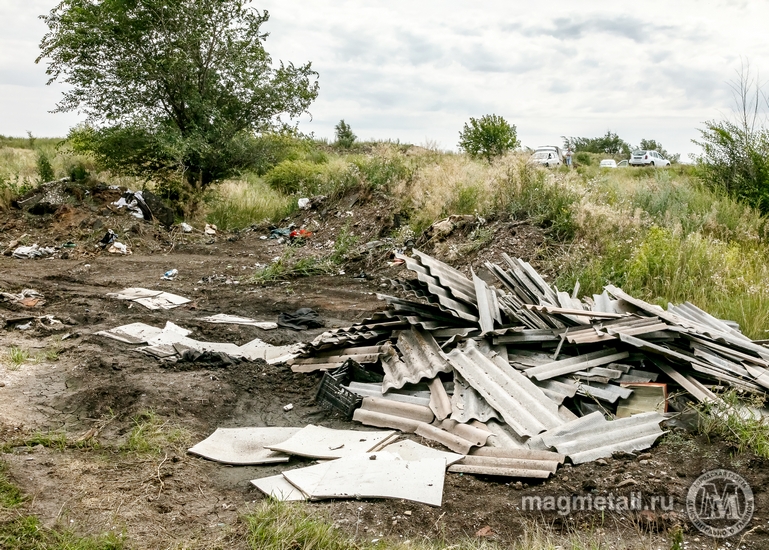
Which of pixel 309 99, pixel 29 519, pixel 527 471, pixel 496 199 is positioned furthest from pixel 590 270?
pixel 309 99

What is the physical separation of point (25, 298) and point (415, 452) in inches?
258

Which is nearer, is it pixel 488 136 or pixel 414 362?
pixel 414 362

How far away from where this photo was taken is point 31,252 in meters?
12.2

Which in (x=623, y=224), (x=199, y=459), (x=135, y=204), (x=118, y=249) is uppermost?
(x=135, y=204)

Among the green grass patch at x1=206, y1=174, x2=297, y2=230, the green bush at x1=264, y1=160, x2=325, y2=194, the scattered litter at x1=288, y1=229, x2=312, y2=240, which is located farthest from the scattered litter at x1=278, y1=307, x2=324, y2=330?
the green bush at x1=264, y1=160, x2=325, y2=194

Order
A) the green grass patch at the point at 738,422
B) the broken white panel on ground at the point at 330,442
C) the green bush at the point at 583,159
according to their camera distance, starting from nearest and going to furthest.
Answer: the green grass patch at the point at 738,422, the broken white panel on ground at the point at 330,442, the green bush at the point at 583,159

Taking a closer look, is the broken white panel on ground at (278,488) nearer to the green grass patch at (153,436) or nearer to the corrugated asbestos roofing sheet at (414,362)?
the green grass patch at (153,436)

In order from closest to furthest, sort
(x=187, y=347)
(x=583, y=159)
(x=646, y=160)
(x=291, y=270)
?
(x=187, y=347) → (x=291, y=270) → (x=646, y=160) → (x=583, y=159)

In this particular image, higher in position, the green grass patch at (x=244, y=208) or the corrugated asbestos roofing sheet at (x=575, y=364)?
the green grass patch at (x=244, y=208)

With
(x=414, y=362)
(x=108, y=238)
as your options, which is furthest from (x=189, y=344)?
(x=108, y=238)

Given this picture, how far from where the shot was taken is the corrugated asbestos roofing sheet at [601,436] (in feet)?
12.9

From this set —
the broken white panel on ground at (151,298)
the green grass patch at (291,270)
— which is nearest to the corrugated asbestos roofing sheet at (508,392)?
the broken white panel on ground at (151,298)

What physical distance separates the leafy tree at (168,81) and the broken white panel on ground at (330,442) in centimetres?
1197

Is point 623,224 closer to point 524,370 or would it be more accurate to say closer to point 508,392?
point 524,370
